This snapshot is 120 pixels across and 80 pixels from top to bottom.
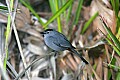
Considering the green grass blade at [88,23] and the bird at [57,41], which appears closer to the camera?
the bird at [57,41]

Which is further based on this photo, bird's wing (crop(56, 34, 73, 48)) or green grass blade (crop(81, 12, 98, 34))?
green grass blade (crop(81, 12, 98, 34))

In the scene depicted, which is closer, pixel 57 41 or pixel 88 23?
pixel 57 41

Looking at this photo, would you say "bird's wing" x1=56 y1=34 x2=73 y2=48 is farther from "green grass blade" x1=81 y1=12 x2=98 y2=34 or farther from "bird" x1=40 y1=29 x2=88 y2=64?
"green grass blade" x1=81 y1=12 x2=98 y2=34

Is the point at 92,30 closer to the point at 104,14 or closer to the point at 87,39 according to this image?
the point at 87,39

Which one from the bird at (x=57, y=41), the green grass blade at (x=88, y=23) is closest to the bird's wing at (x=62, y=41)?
the bird at (x=57, y=41)

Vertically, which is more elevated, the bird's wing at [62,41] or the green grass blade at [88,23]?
the green grass blade at [88,23]

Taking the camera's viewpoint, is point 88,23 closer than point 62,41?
No

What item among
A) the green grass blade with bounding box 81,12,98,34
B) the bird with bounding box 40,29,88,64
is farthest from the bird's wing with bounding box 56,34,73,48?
the green grass blade with bounding box 81,12,98,34

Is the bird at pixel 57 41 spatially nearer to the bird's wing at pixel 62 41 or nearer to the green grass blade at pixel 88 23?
the bird's wing at pixel 62 41

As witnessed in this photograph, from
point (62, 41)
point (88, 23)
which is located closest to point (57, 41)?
point (62, 41)

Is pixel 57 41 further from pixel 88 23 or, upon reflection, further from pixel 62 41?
pixel 88 23

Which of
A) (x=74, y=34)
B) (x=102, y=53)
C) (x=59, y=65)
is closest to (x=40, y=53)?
(x=59, y=65)
